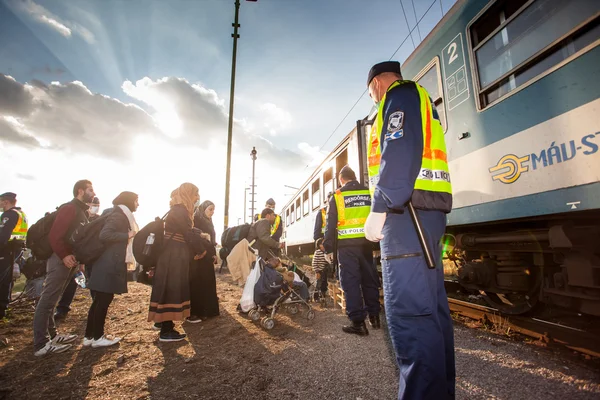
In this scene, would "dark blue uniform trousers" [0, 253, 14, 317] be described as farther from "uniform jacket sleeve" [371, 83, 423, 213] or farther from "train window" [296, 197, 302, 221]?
"train window" [296, 197, 302, 221]

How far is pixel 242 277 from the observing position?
493 centimetres

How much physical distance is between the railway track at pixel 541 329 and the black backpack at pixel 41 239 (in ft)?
17.7

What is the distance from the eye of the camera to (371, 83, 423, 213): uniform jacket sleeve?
141cm

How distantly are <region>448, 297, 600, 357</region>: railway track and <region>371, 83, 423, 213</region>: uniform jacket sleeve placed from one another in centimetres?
252

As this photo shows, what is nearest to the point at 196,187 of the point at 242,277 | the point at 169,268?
the point at 169,268

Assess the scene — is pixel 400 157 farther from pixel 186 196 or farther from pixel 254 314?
pixel 254 314

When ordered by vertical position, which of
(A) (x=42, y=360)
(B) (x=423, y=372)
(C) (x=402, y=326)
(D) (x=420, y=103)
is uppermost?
(D) (x=420, y=103)

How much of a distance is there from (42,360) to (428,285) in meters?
4.09

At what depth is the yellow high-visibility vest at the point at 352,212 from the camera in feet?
12.1

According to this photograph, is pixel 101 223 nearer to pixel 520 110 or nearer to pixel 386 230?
pixel 386 230

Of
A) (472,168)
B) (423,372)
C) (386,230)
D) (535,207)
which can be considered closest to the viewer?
(423,372)

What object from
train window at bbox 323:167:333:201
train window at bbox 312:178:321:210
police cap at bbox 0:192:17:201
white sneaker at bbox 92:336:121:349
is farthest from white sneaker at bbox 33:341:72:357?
train window at bbox 312:178:321:210

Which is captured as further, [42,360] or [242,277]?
[242,277]

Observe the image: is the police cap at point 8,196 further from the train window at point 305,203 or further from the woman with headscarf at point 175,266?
the train window at point 305,203
